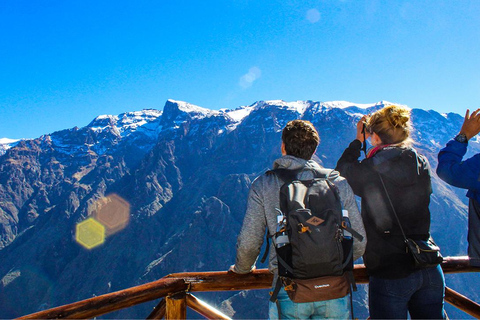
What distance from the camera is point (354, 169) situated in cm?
329

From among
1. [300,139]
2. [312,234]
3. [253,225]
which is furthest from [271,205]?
[300,139]

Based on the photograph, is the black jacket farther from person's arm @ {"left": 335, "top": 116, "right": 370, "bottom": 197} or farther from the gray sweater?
the gray sweater

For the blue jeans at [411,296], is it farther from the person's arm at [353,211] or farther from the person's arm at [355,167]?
the person's arm at [355,167]

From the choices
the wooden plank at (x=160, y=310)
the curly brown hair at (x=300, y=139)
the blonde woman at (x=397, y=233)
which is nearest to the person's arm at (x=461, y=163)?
the blonde woman at (x=397, y=233)

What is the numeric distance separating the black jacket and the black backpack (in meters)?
0.42

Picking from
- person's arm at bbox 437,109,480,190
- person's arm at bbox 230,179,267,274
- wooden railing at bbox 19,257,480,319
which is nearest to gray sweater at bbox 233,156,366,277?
person's arm at bbox 230,179,267,274

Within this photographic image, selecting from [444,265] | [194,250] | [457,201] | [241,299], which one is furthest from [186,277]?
[457,201]

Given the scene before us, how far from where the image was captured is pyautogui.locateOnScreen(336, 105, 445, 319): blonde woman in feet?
9.84

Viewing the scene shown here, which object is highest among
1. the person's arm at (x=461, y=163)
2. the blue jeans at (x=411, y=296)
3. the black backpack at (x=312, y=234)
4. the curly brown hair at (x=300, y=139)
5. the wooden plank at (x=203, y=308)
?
the curly brown hair at (x=300, y=139)

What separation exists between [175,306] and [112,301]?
0.71 m

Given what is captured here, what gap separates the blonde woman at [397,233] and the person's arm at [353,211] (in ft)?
0.54

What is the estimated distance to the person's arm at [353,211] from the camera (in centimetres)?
293

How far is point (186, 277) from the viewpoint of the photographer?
13.1ft

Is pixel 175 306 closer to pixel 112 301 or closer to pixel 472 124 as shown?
pixel 112 301
